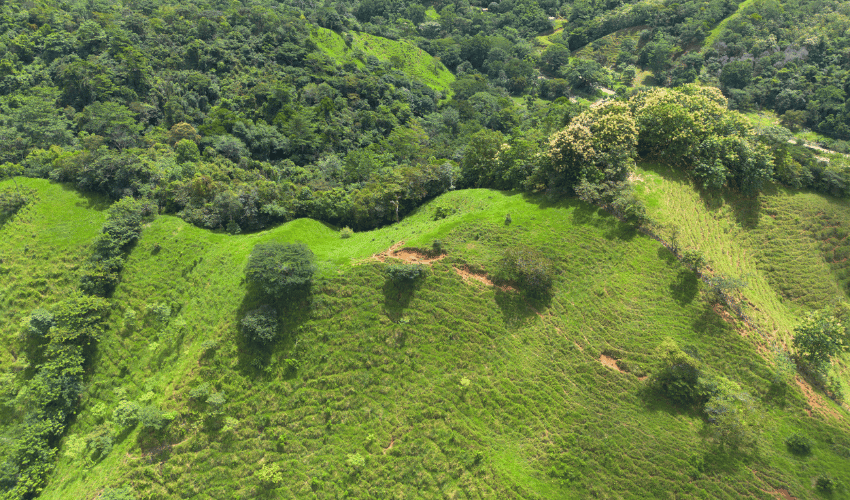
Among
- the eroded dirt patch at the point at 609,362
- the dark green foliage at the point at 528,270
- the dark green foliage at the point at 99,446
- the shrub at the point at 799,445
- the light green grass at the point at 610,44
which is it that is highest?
the light green grass at the point at 610,44

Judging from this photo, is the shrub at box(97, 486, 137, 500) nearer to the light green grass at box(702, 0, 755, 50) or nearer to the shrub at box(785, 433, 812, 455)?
the shrub at box(785, 433, 812, 455)

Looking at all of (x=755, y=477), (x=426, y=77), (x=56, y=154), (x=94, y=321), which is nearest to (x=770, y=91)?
(x=426, y=77)

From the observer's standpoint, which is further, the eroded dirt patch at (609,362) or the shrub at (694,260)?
the shrub at (694,260)

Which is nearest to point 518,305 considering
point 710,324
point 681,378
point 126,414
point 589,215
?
point 589,215

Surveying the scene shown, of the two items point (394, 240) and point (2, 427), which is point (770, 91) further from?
point (2, 427)

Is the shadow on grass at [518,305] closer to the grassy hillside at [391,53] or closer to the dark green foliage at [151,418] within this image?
the dark green foliage at [151,418]

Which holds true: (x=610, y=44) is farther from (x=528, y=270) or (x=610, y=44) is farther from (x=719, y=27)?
(x=528, y=270)

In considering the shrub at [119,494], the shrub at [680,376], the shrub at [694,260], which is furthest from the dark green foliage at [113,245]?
the shrub at [694,260]
